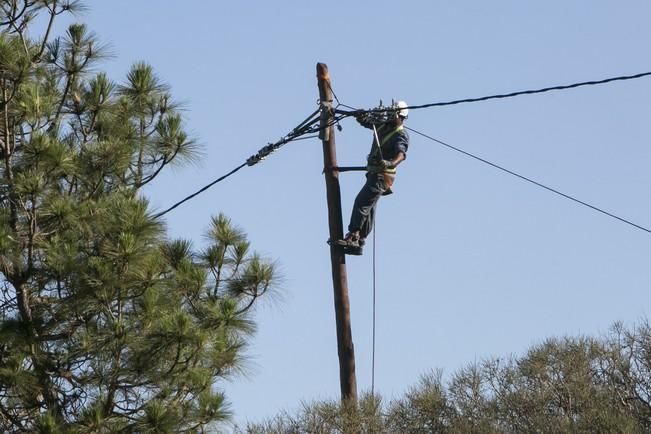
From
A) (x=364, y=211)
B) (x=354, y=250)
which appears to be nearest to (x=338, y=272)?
(x=354, y=250)

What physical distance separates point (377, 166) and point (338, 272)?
1185mm

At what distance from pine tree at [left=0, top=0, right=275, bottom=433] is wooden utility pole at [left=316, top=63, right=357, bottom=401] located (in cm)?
106

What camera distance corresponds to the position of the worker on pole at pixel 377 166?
49.0 ft

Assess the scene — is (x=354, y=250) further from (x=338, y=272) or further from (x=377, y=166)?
(x=377, y=166)

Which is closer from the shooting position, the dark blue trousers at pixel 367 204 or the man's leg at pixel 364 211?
the man's leg at pixel 364 211

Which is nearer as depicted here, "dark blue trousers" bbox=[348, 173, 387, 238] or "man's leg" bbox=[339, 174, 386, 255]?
"man's leg" bbox=[339, 174, 386, 255]

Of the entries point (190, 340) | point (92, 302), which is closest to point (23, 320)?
point (92, 302)

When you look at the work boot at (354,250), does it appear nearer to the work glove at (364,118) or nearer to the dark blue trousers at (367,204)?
the dark blue trousers at (367,204)

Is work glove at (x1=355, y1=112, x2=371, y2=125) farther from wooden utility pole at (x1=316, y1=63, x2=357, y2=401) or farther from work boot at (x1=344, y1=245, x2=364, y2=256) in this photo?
work boot at (x1=344, y1=245, x2=364, y2=256)

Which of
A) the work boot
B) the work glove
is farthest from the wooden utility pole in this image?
the work glove

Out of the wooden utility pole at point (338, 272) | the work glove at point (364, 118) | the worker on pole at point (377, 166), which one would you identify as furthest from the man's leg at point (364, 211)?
the work glove at point (364, 118)

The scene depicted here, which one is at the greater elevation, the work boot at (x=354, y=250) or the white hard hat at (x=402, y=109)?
the white hard hat at (x=402, y=109)

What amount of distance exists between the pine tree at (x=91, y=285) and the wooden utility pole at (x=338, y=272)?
1058mm

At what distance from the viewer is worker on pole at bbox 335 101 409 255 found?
14.9 m
